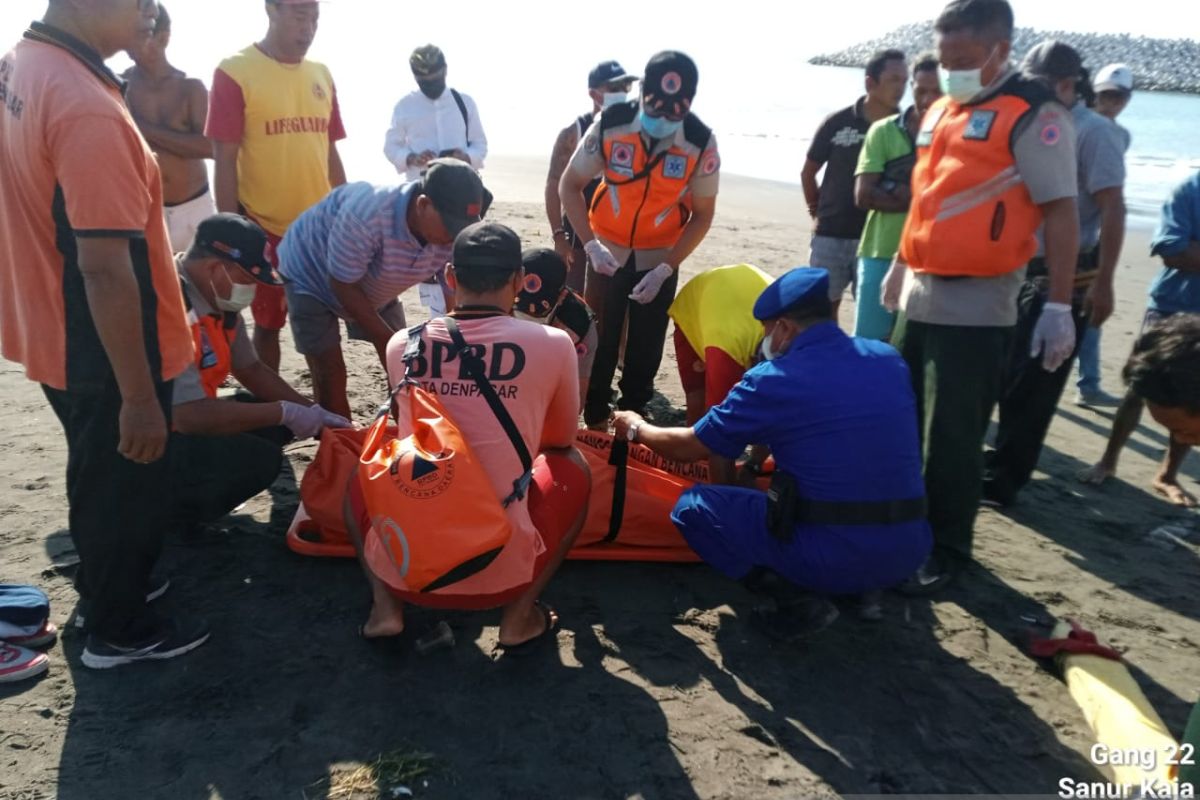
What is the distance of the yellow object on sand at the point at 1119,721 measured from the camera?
2.51 meters

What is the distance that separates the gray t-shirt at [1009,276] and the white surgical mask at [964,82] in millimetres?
41

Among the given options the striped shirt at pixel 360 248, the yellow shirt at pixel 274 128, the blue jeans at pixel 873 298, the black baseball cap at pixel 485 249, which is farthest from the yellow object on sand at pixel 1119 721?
the yellow shirt at pixel 274 128

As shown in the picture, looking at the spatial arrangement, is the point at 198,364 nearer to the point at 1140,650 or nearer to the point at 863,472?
the point at 863,472

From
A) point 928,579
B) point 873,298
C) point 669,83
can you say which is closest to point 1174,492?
point 873,298

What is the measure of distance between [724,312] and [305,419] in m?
1.80

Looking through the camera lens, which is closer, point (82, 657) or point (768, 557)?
point (82, 657)

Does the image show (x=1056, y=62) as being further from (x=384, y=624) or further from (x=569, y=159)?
(x=384, y=624)

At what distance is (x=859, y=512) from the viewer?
2.97 meters

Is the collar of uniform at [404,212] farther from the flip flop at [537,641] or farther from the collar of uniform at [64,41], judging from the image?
the flip flop at [537,641]

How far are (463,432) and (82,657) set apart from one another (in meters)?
1.43

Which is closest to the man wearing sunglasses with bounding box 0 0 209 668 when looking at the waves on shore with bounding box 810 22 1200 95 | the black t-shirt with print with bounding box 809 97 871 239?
the black t-shirt with print with bounding box 809 97 871 239

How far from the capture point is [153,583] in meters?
3.25

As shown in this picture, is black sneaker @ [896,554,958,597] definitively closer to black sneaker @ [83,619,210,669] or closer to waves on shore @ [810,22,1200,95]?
black sneaker @ [83,619,210,669]

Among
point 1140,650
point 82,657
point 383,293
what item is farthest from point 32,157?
point 1140,650
